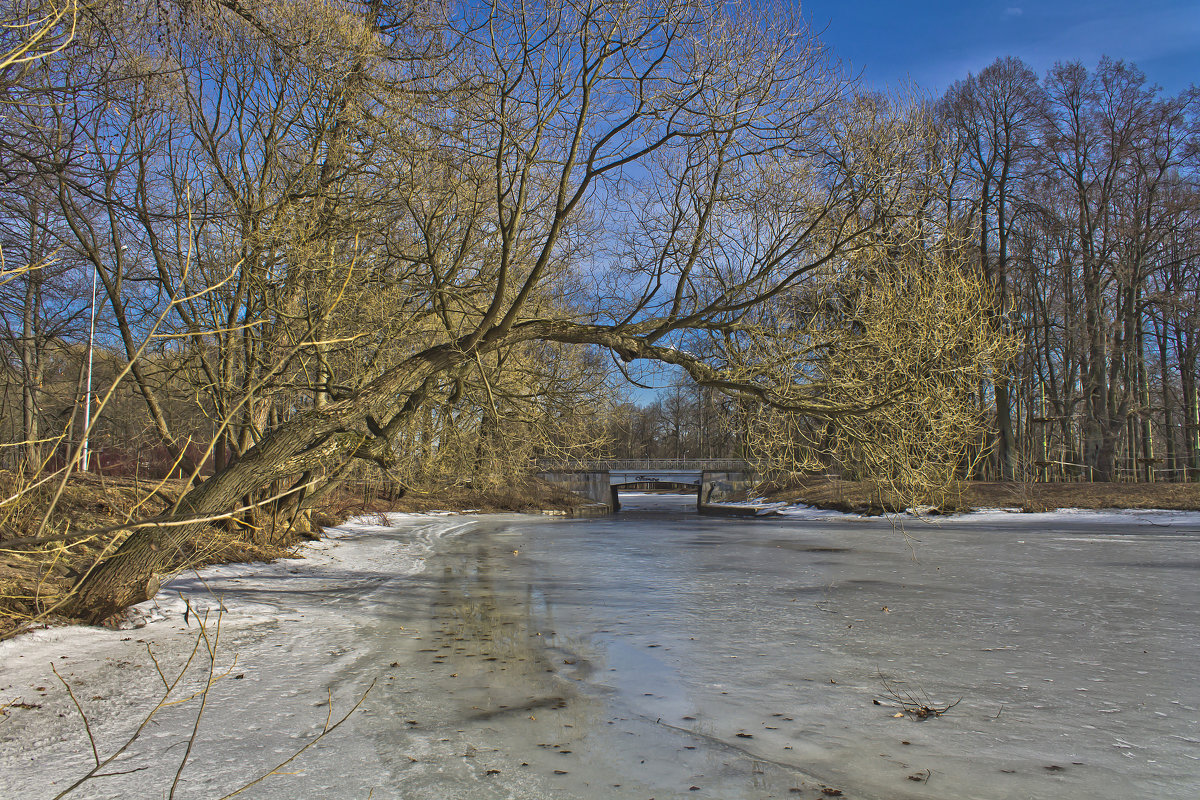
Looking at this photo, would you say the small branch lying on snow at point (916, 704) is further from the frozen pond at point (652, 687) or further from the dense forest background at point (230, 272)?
the dense forest background at point (230, 272)

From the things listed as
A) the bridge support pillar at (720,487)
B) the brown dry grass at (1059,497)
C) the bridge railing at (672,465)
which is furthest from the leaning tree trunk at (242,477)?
the bridge support pillar at (720,487)

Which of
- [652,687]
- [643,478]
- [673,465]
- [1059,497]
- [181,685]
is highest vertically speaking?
[673,465]

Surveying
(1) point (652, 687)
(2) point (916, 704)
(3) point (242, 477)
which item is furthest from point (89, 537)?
(3) point (242, 477)

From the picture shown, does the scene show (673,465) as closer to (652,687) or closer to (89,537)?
(652,687)

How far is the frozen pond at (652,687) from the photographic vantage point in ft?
13.1

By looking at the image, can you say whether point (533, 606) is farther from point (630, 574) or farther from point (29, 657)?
point (29, 657)

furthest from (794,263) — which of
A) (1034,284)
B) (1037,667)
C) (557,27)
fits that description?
(1034,284)

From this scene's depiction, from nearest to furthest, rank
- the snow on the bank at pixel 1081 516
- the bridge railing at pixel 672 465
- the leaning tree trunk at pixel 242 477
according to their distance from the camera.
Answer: the leaning tree trunk at pixel 242 477, the snow on the bank at pixel 1081 516, the bridge railing at pixel 672 465

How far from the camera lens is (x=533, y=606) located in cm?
888

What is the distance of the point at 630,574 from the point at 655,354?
5070 mm

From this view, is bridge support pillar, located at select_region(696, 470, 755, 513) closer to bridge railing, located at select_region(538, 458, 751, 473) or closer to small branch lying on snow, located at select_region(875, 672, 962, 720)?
bridge railing, located at select_region(538, 458, 751, 473)

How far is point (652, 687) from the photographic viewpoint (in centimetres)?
564

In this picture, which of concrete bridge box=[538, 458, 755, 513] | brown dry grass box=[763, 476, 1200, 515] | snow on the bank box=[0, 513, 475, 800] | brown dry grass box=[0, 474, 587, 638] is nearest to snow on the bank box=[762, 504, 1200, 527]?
brown dry grass box=[763, 476, 1200, 515]

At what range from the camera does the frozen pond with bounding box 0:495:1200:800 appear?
157 inches
